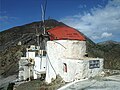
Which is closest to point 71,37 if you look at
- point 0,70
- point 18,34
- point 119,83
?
point 119,83

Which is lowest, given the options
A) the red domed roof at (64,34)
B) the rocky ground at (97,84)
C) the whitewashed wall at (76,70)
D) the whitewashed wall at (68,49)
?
the rocky ground at (97,84)

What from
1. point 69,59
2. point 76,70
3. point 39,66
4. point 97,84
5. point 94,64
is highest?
point 69,59

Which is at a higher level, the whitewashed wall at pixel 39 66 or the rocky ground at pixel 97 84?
the whitewashed wall at pixel 39 66

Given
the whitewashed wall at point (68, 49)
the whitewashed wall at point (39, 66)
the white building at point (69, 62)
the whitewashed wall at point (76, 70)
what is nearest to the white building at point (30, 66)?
the whitewashed wall at point (39, 66)

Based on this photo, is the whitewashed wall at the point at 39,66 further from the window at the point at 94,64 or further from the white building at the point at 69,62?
the window at the point at 94,64

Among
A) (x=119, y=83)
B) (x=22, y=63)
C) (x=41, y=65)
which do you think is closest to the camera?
(x=119, y=83)

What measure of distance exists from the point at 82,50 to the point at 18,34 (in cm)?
8319

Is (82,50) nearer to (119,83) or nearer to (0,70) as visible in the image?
(119,83)

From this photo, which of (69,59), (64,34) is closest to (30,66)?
(64,34)

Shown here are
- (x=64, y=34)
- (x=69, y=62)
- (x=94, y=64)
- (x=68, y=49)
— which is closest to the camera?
(x=69, y=62)

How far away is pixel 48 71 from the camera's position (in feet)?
75.2

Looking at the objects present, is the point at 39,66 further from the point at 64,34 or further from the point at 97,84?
the point at 97,84

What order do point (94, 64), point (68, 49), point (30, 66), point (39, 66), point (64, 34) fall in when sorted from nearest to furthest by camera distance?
point (94, 64), point (68, 49), point (64, 34), point (39, 66), point (30, 66)

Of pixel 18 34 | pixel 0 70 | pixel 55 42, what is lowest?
pixel 0 70
